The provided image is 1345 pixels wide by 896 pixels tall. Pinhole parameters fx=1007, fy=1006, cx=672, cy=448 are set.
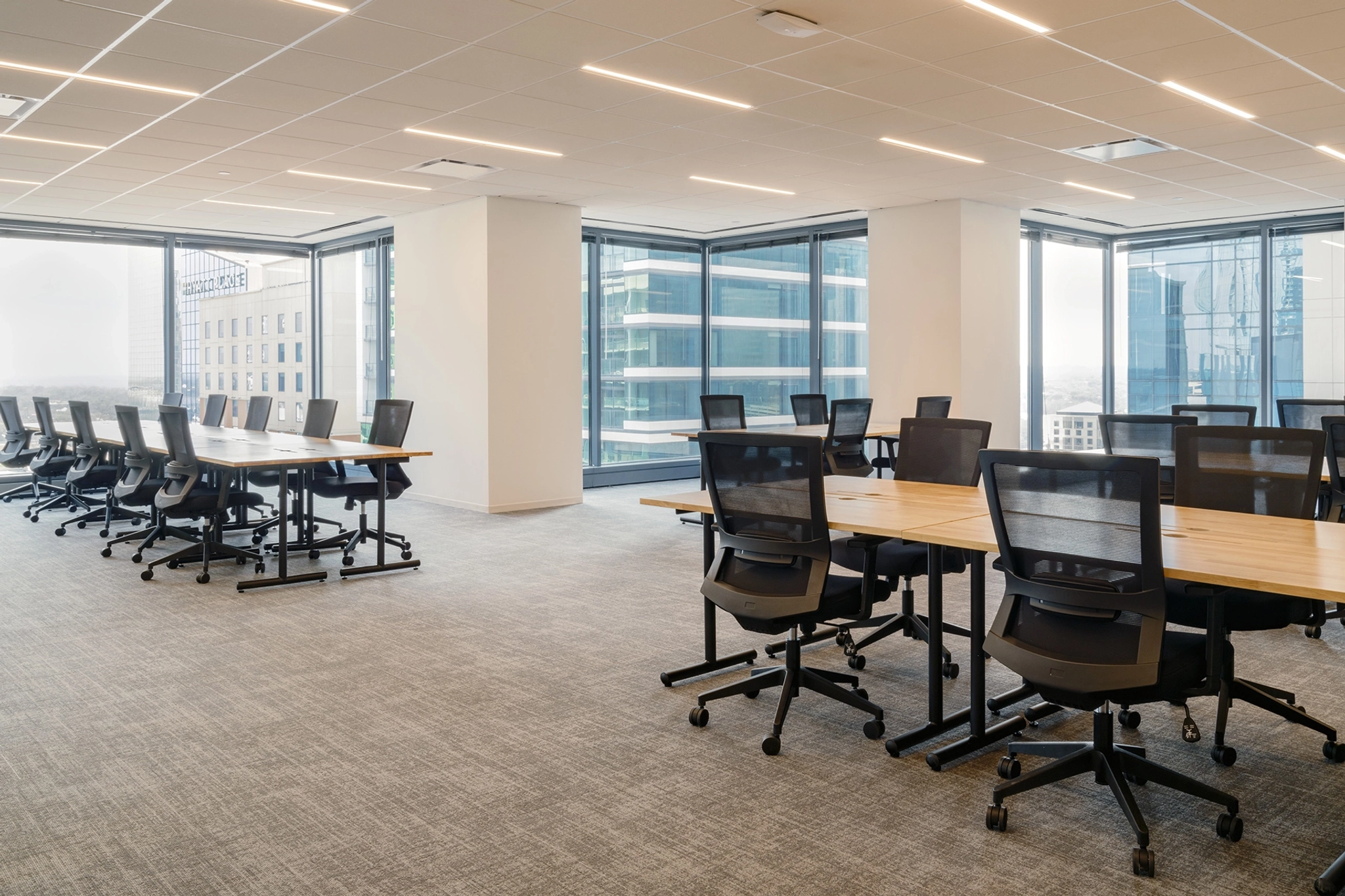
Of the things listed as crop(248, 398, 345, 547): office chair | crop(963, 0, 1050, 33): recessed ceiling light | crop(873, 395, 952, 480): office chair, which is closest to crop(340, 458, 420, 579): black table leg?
crop(248, 398, 345, 547): office chair

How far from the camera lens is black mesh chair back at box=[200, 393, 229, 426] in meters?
9.14

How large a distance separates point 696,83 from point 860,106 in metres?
1.10

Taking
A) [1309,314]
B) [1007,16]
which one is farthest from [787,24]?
[1309,314]

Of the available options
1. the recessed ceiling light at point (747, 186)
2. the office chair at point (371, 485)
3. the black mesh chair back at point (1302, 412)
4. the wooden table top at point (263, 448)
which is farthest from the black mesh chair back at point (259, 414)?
the black mesh chair back at point (1302, 412)

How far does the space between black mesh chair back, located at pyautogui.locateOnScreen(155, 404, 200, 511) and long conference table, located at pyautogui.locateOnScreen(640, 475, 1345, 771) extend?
3471 mm

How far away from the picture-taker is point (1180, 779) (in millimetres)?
2754

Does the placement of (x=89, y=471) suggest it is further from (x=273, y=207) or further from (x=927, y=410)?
(x=927, y=410)

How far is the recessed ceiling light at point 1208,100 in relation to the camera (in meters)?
5.54

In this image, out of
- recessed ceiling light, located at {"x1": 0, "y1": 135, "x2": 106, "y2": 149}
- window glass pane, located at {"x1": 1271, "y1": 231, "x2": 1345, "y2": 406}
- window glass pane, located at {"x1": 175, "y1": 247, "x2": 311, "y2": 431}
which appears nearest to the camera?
recessed ceiling light, located at {"x1": 0, "y1": 135, "x2": 106, "y2": 149}

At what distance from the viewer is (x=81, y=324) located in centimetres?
1093

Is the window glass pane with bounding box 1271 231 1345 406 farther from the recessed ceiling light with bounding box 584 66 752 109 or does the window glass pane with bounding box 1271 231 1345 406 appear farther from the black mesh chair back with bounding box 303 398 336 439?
the black mesh chair back with bounding box 303 398 336 439

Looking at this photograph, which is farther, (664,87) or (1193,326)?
(1193,326)

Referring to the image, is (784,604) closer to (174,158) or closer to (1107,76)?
(1107,76)

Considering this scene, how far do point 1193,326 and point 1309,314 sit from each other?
3.87 ft
